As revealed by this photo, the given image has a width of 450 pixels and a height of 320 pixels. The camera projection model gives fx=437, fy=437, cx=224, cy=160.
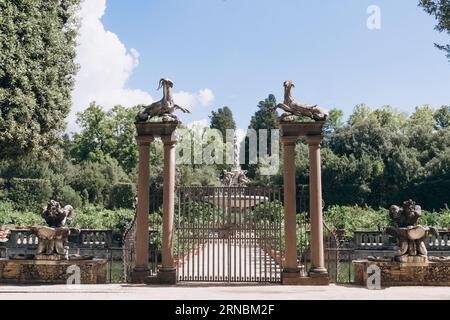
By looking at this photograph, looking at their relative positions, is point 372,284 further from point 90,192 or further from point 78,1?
point 90,192

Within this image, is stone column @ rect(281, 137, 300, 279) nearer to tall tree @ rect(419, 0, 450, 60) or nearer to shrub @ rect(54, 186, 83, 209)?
tall tree @ rect(419, 0, 450, 60)

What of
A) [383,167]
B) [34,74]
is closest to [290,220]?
[34,74]

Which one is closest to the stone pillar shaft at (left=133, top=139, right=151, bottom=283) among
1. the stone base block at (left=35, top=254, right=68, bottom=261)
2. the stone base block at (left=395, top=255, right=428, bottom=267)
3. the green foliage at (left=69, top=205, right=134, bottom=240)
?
the stone base block at (left=35, top=254, right=68, bottom=261)

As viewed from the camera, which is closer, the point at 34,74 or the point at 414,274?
the point at 414,274

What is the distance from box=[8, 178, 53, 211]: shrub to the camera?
1588 inches

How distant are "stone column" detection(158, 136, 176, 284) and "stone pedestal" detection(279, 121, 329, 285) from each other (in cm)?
280

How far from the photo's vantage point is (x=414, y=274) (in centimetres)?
1074

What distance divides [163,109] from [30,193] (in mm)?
33819

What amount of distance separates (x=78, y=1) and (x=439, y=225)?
81.6ft

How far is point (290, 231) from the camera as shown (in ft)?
35.4

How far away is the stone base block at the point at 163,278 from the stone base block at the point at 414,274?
15.8 feet

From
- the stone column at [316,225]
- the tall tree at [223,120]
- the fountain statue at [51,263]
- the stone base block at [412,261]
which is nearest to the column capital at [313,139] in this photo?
the stone column at [316,225]

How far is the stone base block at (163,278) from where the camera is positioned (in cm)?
1078

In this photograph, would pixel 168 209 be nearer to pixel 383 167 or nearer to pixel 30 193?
pixel 30 193
